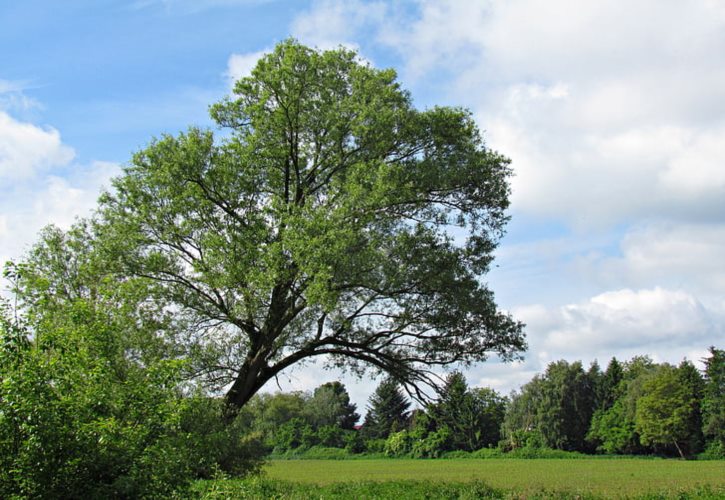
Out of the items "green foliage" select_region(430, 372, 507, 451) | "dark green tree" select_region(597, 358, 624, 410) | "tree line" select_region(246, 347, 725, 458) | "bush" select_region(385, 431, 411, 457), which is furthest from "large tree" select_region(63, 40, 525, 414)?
"dark green tree" select_region(597, 358, 624, 410)

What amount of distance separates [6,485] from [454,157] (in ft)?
51.5

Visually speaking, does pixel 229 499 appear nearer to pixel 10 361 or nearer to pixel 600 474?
pixel 10 361

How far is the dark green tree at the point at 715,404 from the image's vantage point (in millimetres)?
59438

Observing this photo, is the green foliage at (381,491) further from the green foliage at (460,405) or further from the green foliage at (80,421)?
the green foliage at (80,421)

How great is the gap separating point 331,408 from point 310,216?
2801 inches

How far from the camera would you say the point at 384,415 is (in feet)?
250

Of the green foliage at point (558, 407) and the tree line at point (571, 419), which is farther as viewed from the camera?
the green foliage at point (558, 407)

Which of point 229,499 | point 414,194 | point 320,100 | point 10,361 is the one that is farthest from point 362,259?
point 10,361

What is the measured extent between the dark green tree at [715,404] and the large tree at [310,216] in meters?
51.0

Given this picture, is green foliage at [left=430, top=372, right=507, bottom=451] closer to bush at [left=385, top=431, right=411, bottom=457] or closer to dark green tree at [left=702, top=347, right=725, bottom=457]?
bush at [left=385, top=431, right=411, bottom=457]

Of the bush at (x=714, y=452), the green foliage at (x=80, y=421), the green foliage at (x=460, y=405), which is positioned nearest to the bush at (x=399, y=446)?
the bush at (x=714, y=452)

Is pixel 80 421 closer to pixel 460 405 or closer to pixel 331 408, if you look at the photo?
pixel 460 405

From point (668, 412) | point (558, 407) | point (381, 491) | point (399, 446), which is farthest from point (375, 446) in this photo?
point (381, 491)

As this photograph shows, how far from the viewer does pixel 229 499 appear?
27.5ft
